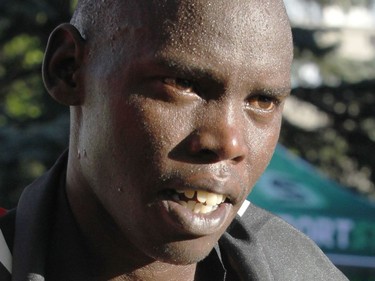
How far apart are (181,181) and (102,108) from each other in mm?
250

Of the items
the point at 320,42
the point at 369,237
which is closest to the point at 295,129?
the point at 320,42

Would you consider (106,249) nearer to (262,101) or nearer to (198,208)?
(198,208)

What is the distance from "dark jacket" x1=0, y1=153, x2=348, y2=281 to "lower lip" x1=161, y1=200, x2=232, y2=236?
1.05ft

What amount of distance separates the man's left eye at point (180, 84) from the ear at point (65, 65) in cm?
25

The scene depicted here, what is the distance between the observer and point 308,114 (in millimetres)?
9016

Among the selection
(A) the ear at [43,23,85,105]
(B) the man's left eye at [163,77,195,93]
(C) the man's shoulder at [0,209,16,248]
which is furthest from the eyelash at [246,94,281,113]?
(C) the man's shoulder at [0,209,16,248]

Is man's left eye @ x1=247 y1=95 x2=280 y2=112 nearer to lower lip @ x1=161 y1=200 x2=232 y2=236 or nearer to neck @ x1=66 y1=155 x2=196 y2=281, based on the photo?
lower lip @ x1=161 y1=200 x2=232 y2=236

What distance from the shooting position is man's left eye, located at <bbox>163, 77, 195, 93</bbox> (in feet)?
6.96

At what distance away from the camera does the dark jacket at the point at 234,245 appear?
7.30 feet

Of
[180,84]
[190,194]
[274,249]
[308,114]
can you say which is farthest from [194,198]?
[308,114]

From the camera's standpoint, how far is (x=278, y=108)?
7.51 feet

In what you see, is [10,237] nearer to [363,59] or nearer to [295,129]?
[295,129]

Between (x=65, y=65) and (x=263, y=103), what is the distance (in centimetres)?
46

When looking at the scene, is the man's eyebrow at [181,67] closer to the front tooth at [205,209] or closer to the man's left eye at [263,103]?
the man's left eye at [263,103]
